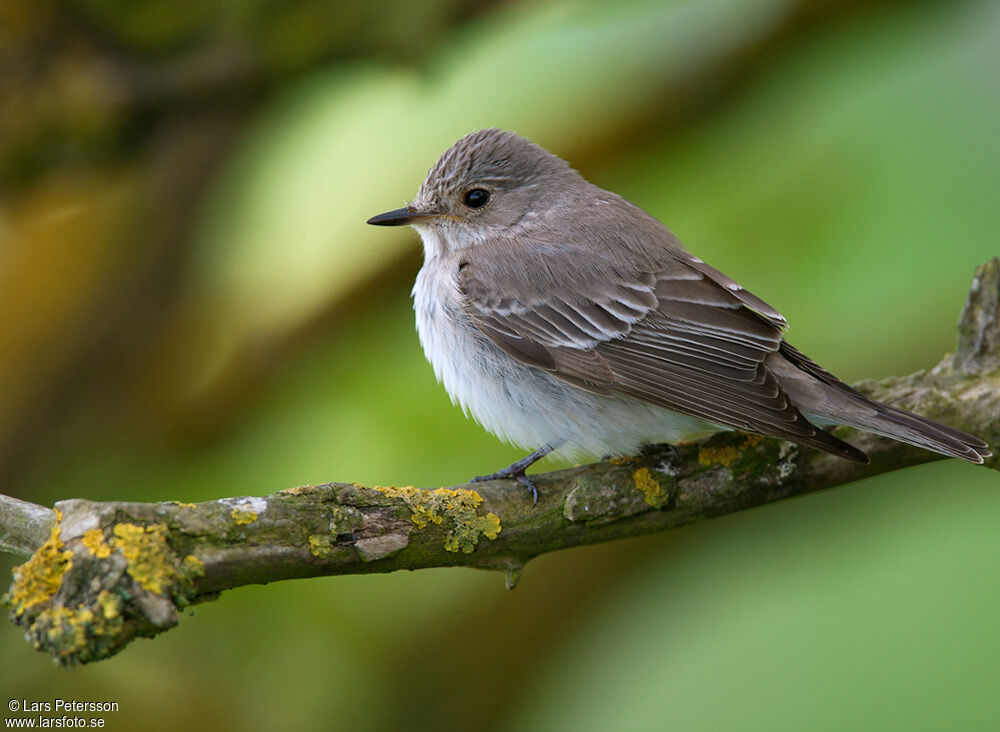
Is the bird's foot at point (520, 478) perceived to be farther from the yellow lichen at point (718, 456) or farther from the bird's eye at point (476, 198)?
the bird's eye at point (476, 198)

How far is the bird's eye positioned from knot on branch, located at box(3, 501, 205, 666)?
8.88 ft

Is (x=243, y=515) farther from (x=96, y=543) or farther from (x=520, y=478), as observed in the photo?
(x=520, y=478)

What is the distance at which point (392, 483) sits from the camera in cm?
477

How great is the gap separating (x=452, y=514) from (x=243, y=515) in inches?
28.5

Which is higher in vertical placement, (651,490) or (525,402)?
(525,402)

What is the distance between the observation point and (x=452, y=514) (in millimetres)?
3279

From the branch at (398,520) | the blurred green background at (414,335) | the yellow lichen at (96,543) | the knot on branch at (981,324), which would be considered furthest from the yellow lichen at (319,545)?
the knot on branch at (981,324)

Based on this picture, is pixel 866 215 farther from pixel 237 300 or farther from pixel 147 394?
pixel 147 394

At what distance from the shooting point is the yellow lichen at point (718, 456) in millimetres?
3816

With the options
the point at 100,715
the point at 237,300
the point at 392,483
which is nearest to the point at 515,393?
the point at 392,483

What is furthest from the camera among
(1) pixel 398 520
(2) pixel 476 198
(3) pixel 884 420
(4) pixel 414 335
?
A: (4) pixel 414 335

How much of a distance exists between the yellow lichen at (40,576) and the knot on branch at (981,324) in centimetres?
351

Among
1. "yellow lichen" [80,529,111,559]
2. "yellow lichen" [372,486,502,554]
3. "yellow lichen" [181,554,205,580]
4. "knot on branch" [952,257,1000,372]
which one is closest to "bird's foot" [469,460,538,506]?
"yellow lichen" [372,486,502,554]

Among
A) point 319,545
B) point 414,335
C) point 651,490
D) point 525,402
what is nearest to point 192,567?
point 319,545
